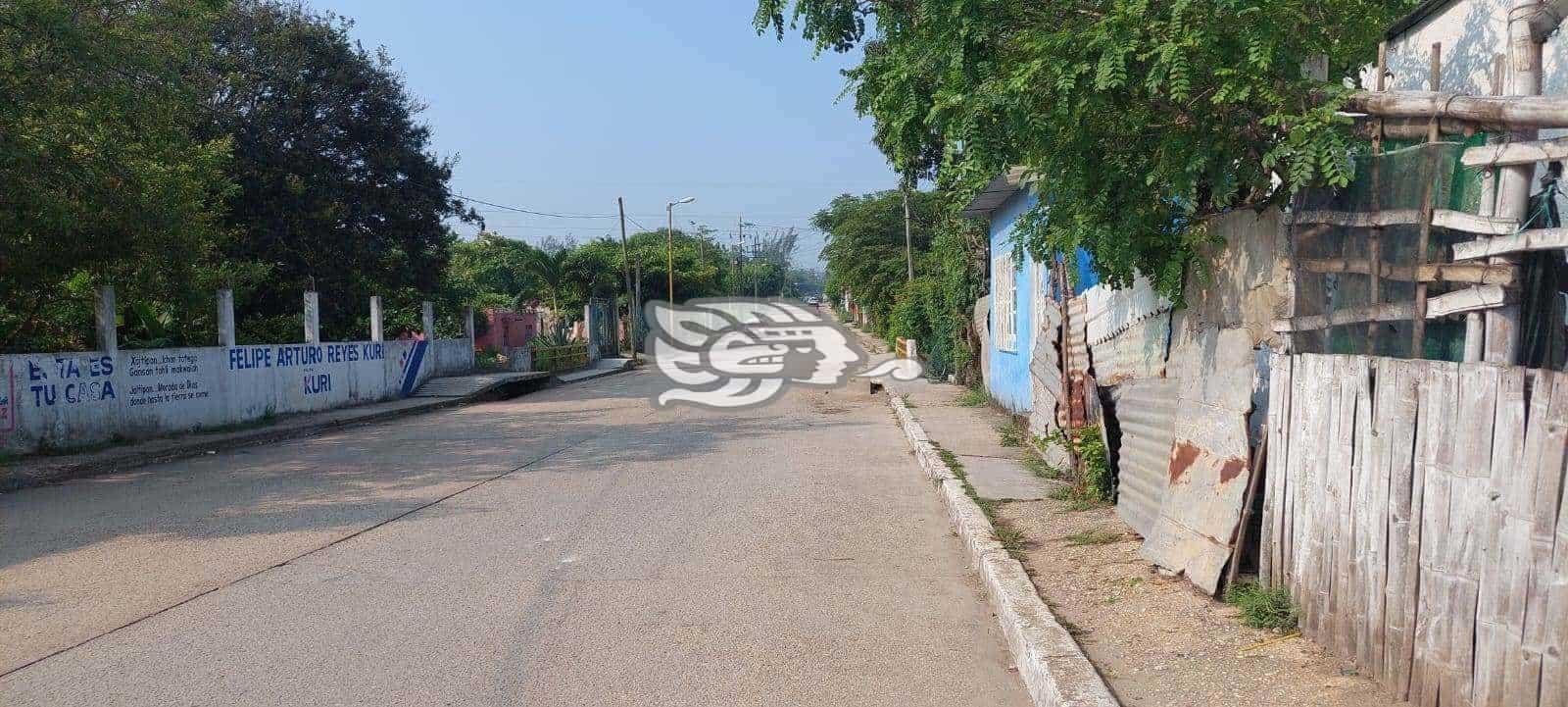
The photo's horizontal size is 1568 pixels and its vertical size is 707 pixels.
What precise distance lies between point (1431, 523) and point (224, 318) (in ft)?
59.9

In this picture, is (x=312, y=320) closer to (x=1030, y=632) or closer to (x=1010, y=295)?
(x=1010, y=295)

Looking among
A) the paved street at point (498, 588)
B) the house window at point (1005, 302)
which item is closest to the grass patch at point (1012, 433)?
the paved street at point (498, 588)

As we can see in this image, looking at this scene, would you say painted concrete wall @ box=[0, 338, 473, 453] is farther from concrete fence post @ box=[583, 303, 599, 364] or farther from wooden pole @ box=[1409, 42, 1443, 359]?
concrete fence post @ box=[583, 303, 599, 364]

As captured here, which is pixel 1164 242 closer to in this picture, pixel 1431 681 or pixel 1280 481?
pixel 1280 481

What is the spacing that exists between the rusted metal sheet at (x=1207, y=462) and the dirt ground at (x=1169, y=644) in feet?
0.59

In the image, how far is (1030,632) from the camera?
5.16 metres

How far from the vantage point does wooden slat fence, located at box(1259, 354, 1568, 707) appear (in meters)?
3.30

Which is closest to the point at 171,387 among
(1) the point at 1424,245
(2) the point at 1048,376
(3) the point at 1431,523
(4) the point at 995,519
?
(2) the point at 1048,376

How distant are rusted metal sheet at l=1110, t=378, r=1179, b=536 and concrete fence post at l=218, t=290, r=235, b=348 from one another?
15.3m

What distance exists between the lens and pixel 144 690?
15.5 ft

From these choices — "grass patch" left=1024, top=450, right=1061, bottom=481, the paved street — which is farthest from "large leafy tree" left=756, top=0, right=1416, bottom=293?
"grass patch" left=1024, top=450, right=1061, bottom=481

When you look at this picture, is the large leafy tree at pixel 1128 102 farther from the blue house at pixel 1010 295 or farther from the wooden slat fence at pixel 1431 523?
the blue house at pixel 1010 295

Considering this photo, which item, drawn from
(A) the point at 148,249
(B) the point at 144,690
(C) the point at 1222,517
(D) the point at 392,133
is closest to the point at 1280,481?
(C) the point at 1222,517

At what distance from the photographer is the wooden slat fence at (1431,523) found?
10.8 feet
